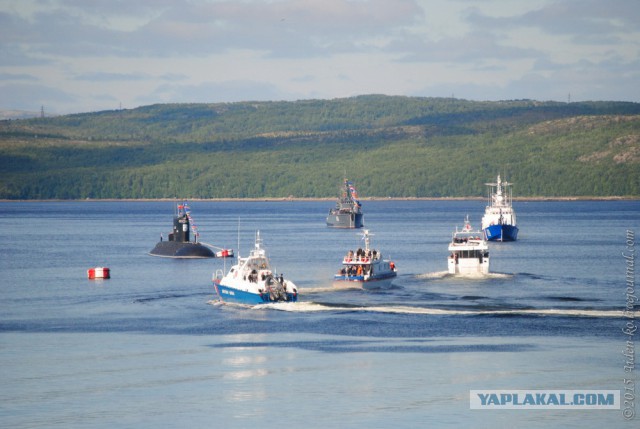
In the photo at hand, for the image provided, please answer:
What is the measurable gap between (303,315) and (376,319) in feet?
18.5

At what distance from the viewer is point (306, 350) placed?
221 ft

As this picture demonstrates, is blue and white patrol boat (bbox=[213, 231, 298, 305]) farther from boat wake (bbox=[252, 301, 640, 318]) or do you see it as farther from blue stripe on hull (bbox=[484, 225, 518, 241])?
blue stripe on hull (bbox=[484, 225, 518, 241])

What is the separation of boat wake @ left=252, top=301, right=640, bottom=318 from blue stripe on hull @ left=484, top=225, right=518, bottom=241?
302 ft

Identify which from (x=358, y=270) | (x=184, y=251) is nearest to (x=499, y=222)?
(x=184, y=251)

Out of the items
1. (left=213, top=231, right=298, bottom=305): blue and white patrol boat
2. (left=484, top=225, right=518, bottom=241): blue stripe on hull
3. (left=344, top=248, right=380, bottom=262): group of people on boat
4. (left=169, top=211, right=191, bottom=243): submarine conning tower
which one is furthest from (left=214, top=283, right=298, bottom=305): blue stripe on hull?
(left=484, top=225, right=518, bottom=241): blue stripe on hull

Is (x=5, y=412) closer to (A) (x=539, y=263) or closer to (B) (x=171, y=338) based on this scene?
(B) (x=171, y=338)

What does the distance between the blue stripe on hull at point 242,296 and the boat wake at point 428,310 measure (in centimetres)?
59

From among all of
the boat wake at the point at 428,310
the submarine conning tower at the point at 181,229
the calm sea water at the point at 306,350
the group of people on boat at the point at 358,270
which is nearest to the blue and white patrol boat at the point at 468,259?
the calm sea water at the point at 306,350

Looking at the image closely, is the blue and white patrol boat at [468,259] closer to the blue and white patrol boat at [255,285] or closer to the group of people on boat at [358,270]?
the group of people on boat at [358,270]

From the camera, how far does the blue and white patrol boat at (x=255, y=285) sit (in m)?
86.2

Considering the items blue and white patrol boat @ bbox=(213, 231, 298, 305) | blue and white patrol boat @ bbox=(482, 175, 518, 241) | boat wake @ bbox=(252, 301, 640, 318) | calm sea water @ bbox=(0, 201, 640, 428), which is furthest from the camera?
blue and white patrol boat @ bbox=(482, 175, 518, 241)

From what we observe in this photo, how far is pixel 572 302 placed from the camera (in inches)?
3524

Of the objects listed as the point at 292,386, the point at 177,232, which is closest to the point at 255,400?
the point at 292,386

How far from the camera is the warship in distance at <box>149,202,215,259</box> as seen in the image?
144 m
